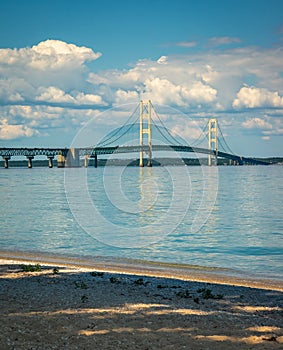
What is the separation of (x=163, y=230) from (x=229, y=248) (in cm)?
506

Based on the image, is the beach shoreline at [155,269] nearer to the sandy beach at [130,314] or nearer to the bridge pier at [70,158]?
the sandy beach at [130,314]

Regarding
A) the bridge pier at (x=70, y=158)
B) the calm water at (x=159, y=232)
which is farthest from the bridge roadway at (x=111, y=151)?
the calm water at (x=159, y=232)

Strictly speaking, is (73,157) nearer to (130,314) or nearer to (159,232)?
(159,232)

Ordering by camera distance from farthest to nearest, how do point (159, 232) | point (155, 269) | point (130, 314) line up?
1. point (159, 232)
2. point (155, 269)
3. point (130, 314)

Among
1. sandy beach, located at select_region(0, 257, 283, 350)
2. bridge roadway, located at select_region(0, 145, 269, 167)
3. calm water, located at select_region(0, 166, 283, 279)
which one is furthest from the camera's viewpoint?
bridge roadway, located at select_region(0, 145, 269, 167)

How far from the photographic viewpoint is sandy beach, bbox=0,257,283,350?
5438 mm

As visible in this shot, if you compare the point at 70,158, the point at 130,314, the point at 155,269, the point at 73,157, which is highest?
the point at 73,157

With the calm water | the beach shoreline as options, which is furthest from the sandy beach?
the calm water

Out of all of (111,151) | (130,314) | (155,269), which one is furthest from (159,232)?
(111,151)

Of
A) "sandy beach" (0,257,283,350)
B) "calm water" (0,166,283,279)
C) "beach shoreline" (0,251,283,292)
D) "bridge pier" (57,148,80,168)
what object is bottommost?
"calm water" (0,166,283,279)

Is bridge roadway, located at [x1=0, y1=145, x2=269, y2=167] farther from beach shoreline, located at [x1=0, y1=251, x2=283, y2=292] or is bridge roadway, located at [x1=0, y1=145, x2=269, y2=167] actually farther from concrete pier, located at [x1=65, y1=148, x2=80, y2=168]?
beach shoreline, located at [x1=0, y1=251, x2=283, y2=292]

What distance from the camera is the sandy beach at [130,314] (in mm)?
5438

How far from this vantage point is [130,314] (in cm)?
641

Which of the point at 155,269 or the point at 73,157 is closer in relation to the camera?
the point at 155,269
